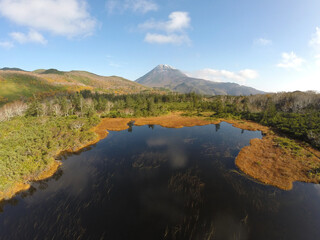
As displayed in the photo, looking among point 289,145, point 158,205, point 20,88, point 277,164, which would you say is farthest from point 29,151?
point 20,88

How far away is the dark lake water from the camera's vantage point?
12.2m

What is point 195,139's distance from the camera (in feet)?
116

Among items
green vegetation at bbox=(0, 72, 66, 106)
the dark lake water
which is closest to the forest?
the dark lake water

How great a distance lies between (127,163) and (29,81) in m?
267

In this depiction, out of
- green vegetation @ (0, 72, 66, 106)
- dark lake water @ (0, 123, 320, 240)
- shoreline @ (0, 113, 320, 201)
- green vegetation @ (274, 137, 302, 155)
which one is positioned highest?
green vegetation @ (0, 72, 66, 106)

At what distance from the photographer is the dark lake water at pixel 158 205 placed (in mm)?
12234

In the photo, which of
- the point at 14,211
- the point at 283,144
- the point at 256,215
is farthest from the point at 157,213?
the point at 283,144

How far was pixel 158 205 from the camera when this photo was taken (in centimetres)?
1483

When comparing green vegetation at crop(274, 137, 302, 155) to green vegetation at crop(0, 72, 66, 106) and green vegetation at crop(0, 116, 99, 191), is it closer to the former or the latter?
green vegetation at crop(0, 116, 99, 191)

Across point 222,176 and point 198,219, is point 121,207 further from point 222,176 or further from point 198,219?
point 222,176

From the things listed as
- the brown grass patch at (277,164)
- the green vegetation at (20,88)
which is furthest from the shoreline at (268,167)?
the green vegetation at (20,88)

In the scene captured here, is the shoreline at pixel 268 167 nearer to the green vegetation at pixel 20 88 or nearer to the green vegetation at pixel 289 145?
the green vegetation at pixel 289 145

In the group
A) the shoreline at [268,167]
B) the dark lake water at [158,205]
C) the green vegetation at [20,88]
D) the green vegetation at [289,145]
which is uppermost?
the green vegetation at [20,88]

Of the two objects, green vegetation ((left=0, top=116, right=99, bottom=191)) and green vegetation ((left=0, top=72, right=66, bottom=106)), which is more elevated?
green vegetation ((left=0, top=72, right=66, bottom=106))
